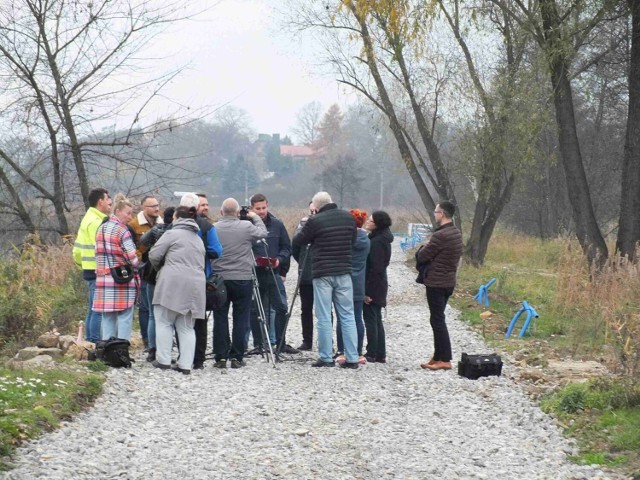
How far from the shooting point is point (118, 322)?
1118 cm

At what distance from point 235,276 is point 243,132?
327ft

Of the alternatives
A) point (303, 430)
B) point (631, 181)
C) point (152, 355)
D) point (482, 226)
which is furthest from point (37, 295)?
point (482, 226)

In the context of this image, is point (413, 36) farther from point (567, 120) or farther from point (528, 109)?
point (528, 109)

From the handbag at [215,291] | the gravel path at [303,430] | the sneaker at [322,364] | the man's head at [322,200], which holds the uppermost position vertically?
the man's head at [322,200]

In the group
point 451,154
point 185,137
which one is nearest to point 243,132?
point 451,154

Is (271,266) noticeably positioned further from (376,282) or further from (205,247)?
(205,247)

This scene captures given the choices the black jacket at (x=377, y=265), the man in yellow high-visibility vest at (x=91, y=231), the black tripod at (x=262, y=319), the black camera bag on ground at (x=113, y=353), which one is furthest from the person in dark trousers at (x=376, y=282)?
the man in yellow high-visibility vest at (x=91, y=231)

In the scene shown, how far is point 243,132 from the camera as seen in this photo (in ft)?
362

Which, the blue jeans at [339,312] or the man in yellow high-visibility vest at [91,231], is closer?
the man in yellow high-visibility vest at [91,231]

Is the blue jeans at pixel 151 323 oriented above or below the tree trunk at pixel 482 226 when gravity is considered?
below

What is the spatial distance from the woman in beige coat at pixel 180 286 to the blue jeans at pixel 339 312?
153 cm

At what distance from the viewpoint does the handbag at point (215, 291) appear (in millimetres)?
11117

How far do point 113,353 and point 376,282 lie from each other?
140 inches

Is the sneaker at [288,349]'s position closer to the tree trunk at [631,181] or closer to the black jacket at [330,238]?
the black jacket at [330,238]
